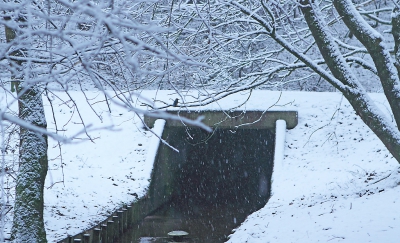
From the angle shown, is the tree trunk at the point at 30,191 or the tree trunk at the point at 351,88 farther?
the tree trunk at the point at 30,191

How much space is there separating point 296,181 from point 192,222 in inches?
119

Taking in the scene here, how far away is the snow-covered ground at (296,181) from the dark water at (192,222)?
32.8 inches

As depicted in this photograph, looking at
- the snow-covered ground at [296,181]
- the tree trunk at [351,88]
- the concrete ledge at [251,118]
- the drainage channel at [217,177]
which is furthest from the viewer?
the concrete ledge at [251,118]

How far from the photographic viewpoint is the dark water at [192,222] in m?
11.3

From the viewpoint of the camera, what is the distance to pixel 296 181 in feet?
40.0

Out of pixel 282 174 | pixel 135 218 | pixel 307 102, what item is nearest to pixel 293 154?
pixel 282 174

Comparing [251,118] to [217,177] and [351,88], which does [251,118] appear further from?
[351,88]

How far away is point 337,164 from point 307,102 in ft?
11.6

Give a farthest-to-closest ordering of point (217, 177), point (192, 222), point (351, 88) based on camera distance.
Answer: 1. point (217, 177)
2. point (192, 222)
3. point (351, 88)

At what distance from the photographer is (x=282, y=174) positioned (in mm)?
12883

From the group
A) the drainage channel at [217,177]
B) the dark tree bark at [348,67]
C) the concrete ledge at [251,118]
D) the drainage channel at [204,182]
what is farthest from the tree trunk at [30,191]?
the concrete ledge at [251,118]

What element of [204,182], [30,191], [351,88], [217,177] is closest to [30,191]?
[30,191]

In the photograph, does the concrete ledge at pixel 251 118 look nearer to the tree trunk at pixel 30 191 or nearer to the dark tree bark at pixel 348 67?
the tree trunk at pixel 30 191

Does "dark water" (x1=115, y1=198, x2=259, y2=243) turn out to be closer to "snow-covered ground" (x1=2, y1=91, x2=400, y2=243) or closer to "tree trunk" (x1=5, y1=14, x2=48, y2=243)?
"snow-covered ground" (x1=2, y1=91, x2=400, y2=243)
